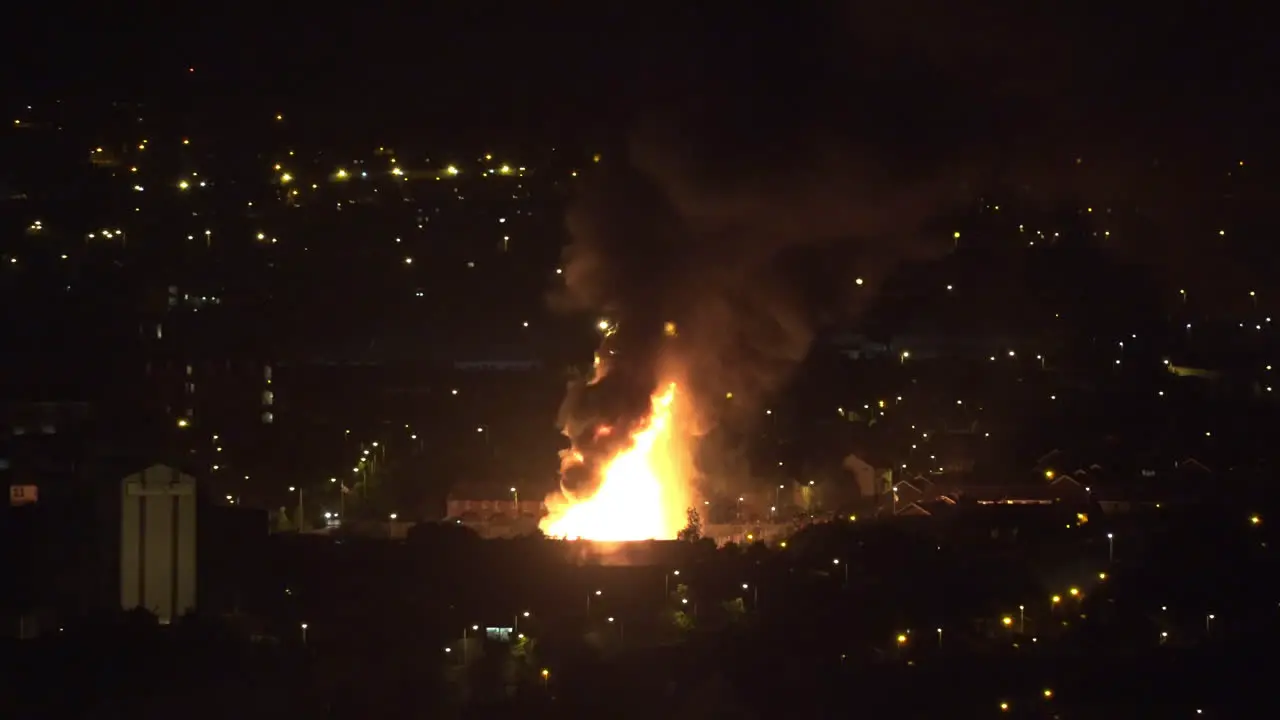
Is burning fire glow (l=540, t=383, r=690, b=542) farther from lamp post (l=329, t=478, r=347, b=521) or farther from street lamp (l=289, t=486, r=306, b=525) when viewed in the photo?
street lamp (l=289, t=486, r=306, b=525)

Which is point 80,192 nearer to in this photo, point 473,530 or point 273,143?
point 273,143

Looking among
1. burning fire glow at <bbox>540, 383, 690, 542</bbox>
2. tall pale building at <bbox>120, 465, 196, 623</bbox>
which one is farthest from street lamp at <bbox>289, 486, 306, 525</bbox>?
tall pale building at <bbox>120, 465, 196, 623</bbox>

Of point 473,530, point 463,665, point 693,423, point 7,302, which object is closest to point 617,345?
point 693,423

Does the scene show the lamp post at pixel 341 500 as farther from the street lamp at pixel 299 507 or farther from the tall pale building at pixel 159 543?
the tall pale building at pixel 159 543

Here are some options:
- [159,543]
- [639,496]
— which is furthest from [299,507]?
[159,543]

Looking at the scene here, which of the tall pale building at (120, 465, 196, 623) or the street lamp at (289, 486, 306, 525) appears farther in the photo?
the street lamp at (289, 486, 306, 525)

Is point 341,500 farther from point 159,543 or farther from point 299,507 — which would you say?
point 159,543

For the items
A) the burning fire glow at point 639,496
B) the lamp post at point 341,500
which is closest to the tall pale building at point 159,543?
the burning fire glow at point 639,496

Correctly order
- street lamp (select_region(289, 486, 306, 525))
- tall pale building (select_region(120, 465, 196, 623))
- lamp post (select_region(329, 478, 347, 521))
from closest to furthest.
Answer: tall pale building (select_region(120, 465, 196, 623))
street lamp (select_region(289, 486, 306, 525))
lamp post (select_region(329, 478, 347, 521))
